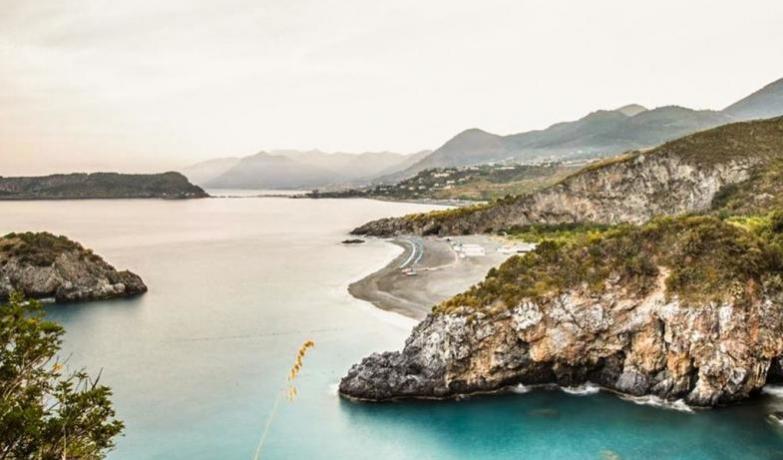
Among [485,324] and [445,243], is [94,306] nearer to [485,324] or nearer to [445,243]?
[485,324]

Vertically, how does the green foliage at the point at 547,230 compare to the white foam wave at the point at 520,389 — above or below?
above

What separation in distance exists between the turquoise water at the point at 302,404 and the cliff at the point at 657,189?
1919 inches

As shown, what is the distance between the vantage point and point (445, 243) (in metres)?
100

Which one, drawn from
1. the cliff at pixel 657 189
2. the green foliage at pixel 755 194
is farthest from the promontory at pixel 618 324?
the cliff at pixel 657 189

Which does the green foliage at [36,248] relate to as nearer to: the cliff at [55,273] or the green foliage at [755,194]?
the cliff at [55,273]

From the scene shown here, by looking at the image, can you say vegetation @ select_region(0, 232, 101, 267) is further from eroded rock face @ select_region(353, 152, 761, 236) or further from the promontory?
eroded rock face @ select_region(353, 152, 761, 236)

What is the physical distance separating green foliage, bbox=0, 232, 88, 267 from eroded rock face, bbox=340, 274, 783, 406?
152ft

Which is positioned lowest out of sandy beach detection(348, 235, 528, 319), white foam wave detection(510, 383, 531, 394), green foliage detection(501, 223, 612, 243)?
white foam wave detection(510, 383, 531, 394)

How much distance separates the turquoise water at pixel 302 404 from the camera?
28.4 m

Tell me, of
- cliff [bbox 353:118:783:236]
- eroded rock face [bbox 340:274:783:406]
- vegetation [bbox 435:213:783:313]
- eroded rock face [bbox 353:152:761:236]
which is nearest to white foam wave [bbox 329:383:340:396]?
eroded rock face [bbox 340:274:783:406]

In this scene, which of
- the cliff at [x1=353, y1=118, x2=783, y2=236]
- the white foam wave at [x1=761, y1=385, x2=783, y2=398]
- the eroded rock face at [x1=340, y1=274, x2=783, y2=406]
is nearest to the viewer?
the eroded rock face at [x1=340, y1=274, x2=783, y2=406]

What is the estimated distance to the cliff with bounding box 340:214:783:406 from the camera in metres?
30.9

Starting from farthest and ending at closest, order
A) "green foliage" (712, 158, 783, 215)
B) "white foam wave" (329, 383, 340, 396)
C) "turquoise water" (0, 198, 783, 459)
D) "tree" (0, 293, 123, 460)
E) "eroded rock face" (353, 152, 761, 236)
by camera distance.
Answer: "eroded rock face" (353, 152, 761, 236)
"green foliage" (712, 158, 783, 215)
"white foam wave" (329, 383, 340, 396)
"turquoise water" (0, 198, 783, 459)
"tree" (0, 293, 123, 460)

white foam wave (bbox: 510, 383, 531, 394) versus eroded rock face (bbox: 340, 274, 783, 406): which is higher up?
eroded rock face (bbox: 340, 274, 783, 406)
